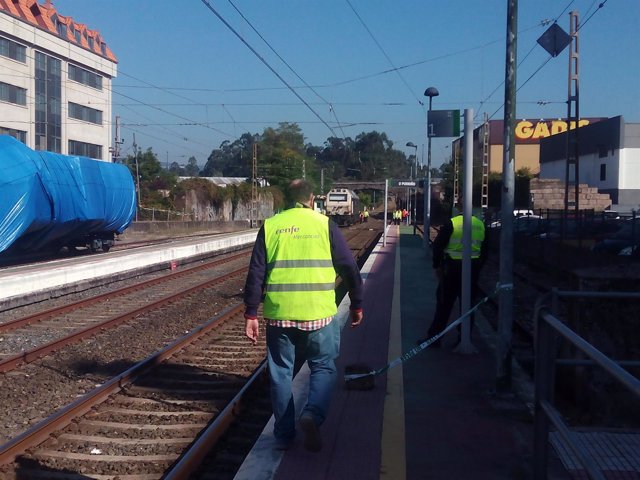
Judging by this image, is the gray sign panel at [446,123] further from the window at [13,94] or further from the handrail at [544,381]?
the window at [13,94]

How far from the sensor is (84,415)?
22.9ft

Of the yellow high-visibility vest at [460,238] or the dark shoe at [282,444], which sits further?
the yellow high-visibility vest at [460,238]

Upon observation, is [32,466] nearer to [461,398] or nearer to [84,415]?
[84,415]

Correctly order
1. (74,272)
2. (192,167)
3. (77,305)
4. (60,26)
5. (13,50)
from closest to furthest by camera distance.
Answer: (77,305) < (74,272) < (13,50) < (60,26) < (192,167)

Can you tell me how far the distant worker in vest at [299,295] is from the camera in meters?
5.14

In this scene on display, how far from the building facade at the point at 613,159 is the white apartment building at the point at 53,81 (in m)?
33.8

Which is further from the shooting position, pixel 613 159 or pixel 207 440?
pixel 613 159

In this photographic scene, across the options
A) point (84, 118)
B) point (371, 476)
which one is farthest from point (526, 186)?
point (371, 476)

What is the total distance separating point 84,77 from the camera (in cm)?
5894

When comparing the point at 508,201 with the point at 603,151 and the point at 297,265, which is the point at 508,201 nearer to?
the point at 297,265

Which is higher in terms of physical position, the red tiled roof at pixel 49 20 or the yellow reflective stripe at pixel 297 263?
the red tiled roof at pixel 49 20

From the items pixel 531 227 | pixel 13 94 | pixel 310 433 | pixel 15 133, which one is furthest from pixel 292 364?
pixel 15 133

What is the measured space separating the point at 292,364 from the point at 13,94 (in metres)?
49.7

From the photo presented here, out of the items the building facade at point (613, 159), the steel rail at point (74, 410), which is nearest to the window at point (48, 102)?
the building facade at point (613, 159)
